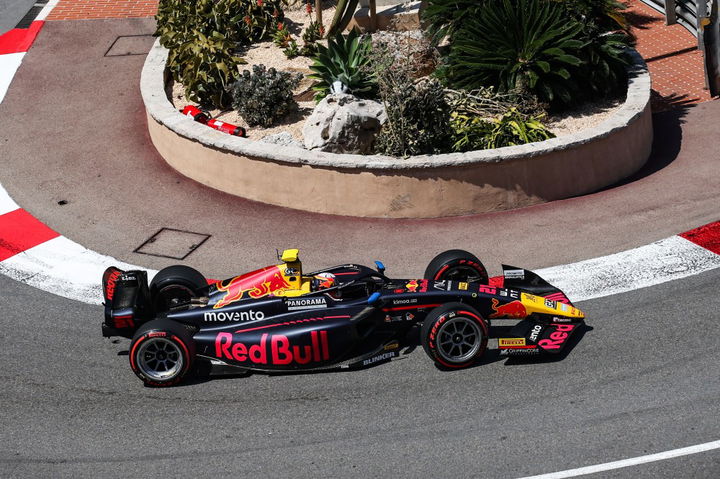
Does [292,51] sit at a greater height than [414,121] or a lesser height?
lesser

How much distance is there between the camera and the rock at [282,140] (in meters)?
14.2

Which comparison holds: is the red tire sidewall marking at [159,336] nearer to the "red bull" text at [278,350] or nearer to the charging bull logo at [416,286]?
the "red bull" text at [278,350]

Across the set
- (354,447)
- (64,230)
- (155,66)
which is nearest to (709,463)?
(354,447)

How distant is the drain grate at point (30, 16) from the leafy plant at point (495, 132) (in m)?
12.0

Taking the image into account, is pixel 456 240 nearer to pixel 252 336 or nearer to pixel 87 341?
pixel 252 336

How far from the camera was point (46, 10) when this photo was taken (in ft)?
72.1

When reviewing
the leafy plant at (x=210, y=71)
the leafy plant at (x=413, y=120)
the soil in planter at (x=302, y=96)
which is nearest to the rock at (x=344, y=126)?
the leafy plant at (x=413, y=120)

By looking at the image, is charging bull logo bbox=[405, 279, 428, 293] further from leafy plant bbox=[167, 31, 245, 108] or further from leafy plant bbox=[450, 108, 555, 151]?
leafy plant bbox=[167, 31, 245, 108]

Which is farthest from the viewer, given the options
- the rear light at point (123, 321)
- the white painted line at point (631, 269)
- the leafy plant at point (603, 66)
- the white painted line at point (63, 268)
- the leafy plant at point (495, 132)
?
the leafy plant at point (603, 66)

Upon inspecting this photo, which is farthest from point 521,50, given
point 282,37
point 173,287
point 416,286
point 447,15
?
point 173,287

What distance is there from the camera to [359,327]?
1019 centimetres

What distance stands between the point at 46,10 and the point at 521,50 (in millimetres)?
12523

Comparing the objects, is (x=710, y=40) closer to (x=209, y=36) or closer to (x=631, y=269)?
(x=631, y=269)

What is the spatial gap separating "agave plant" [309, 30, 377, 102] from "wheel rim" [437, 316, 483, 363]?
6.34 meters
